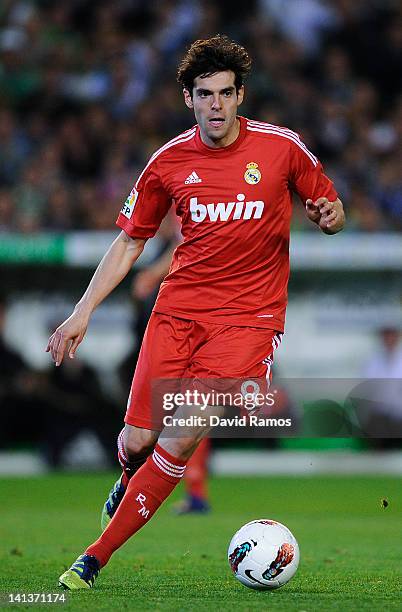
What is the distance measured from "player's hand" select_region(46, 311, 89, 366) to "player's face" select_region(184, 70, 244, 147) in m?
1.08

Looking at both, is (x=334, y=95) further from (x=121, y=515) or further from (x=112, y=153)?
(x=121, y=515)

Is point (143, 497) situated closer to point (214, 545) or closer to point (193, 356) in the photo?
point (193, 356)

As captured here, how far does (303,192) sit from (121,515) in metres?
1.76

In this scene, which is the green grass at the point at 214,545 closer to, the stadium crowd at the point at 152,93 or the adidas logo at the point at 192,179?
the adidas logo at the point at 192,179

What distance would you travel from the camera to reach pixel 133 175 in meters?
14.8

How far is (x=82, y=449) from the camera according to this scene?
1417 cm

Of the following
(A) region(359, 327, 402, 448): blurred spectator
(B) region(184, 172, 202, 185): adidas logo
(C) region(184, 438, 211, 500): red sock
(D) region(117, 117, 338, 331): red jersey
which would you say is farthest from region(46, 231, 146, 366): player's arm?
(A) region(359, 327, 402, 448): blurred spectator

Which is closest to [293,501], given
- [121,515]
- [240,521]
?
[240,521]

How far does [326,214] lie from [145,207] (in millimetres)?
940

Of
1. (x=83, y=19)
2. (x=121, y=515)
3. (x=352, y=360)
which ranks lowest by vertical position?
(x=352, y=360)

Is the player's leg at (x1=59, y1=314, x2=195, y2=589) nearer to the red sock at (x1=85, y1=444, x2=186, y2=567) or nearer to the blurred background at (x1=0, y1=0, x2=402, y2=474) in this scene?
the red sock at (x1=85, y1=444, x2=186, y2=567)

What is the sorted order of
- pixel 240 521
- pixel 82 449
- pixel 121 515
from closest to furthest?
pixel 121 515 < pixel 240 521 < pixel 82 449

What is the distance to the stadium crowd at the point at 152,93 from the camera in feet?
48.3

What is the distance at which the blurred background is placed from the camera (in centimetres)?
1423
